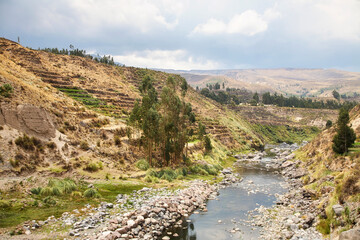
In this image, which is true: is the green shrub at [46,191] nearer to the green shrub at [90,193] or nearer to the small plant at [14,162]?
the green shrub at [90,193]

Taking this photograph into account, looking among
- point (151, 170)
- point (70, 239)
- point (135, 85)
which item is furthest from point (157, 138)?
point (135, 85)

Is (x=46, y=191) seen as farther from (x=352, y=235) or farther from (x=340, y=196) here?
(x=340, y=196)

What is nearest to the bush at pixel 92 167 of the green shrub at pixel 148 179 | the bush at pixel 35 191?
the green shrub at pixel 148 179

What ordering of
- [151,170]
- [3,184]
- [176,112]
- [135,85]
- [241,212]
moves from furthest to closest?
1. [135,85]
2. [176,112]
3. [151,170]
4. [241,212]
5. [3,184]

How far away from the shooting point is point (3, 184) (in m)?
25.9

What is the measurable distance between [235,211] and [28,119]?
1240 inches

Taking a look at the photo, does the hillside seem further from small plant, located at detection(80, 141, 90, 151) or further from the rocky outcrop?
the rocky outcrop

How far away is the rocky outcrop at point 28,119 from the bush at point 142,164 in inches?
575

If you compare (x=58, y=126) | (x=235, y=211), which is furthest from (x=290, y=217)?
(x=58, y=126)

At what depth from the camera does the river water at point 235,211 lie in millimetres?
24500

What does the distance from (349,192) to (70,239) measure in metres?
→ 22.7

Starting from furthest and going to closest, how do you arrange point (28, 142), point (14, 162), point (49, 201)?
point (28, 142)
point (14, 162)
point (49, 201)

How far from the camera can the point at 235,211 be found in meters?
31.1

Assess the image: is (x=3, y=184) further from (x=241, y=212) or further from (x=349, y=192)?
(x=349, y=192)
